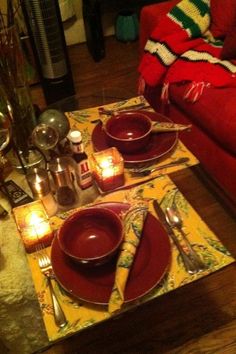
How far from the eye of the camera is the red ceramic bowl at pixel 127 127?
3.35ft

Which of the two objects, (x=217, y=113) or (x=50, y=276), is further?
(x=217, y=113)

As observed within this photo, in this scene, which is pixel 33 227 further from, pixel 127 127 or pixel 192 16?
pixel 192 16

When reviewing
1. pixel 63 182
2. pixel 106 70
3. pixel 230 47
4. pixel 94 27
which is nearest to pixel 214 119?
pixel 230 47

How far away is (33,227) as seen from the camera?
→ 2.59 ft

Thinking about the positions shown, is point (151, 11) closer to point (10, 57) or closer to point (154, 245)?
point (10, 57)

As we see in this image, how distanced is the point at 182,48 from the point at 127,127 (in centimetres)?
69

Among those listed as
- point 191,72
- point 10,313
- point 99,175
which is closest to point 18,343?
point 10,313

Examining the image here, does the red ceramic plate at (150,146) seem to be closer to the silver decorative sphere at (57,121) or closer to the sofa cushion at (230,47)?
the silver decorative sphere at (57,121)

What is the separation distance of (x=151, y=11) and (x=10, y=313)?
5.06 feet

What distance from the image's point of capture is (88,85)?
236 centimetres

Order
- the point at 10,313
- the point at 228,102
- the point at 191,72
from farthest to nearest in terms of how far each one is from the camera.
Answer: the point at 191,72 → the point at 228,102 → the point at 10,313

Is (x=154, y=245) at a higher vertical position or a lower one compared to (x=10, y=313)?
higher

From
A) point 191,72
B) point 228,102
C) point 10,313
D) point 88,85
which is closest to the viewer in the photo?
point 10,313

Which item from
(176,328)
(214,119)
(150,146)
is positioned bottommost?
(176,328)
